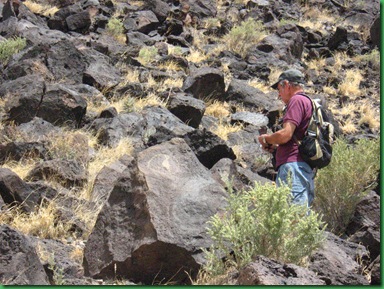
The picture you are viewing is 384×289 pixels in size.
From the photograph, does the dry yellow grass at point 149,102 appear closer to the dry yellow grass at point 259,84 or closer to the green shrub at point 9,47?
the green shrub at point 9,47

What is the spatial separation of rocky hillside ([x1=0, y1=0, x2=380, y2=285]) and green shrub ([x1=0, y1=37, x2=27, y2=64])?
37 mm

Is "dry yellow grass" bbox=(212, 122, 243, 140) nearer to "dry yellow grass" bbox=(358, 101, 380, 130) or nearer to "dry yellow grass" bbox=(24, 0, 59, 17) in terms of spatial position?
"dry yellow grass" bbox=(358, 101, 380, 130)

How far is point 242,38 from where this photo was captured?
18.9 meters

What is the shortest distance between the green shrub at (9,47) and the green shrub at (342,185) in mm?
7762

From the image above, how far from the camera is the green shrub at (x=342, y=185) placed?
23.7 feet

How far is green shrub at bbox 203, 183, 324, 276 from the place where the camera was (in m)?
4.59

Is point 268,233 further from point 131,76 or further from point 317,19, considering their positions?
point 317,19

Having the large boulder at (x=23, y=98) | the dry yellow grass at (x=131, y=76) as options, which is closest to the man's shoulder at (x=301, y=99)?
the large boulder at (x=23, y=98)

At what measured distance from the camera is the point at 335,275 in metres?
4.80

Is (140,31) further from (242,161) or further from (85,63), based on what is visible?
(242,161)

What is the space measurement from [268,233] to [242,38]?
14814mm

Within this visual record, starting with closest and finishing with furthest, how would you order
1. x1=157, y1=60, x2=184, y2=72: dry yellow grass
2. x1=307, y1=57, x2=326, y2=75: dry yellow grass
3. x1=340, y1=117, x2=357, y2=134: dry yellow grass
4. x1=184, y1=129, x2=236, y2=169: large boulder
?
1. x1=184, y1=129, x2=236, y2=169: large boulder
2. x1=340, y1=117, x2=357, y2=134: dry yellow grass
3. x1=157, y1=60, x2=184, y2=72: dry yellow grass
4. x1=307, y1=57, x2=326, y2=75: dry yellow grass

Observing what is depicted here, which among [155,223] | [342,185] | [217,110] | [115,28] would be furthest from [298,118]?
[115,28]

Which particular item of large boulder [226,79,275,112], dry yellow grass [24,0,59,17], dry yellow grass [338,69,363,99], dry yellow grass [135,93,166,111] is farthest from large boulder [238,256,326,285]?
dry yellow grass [24,0,59,17]
